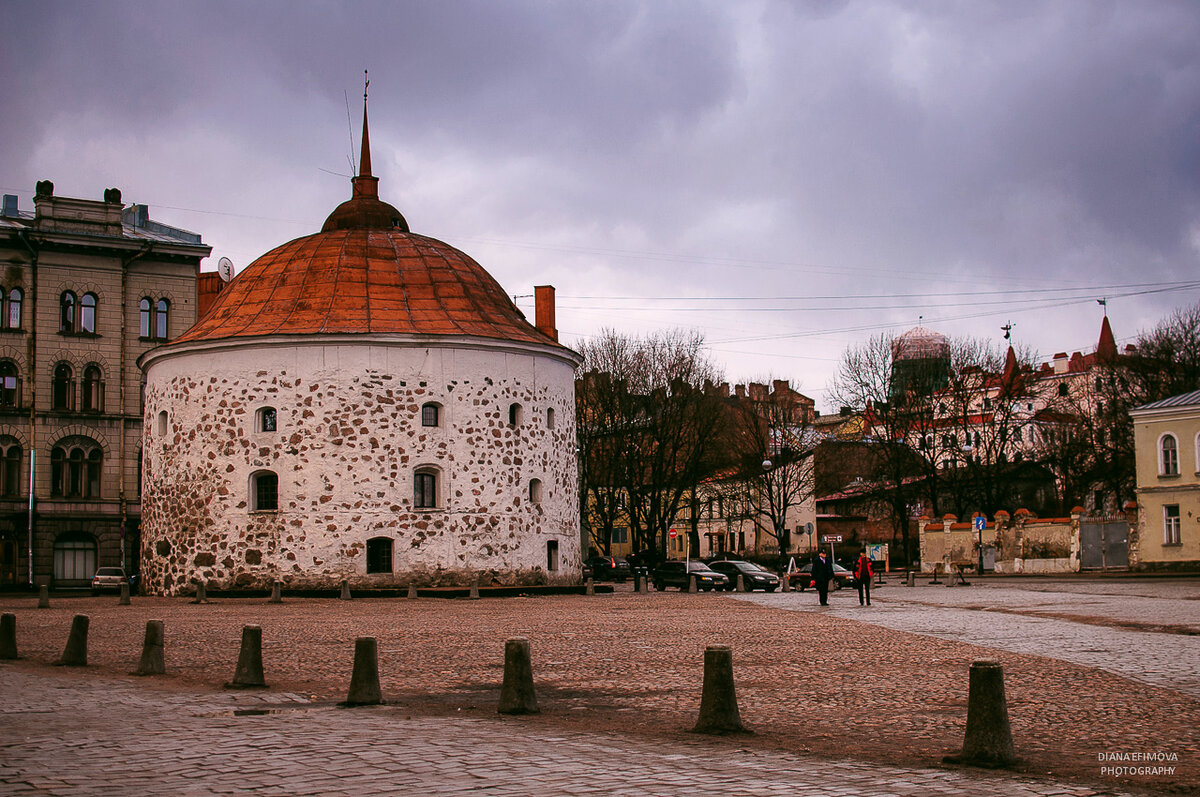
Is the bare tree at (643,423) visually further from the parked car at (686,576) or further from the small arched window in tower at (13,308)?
the small arched window in tower at (13,308)

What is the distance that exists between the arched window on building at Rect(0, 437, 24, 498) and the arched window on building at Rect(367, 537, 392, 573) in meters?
21.2

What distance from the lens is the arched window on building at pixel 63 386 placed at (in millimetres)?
54562

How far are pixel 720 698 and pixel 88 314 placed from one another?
172 ft

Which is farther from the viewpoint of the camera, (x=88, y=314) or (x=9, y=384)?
(x=88, y=314)

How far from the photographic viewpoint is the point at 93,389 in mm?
55406

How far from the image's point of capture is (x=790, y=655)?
54.7 feet

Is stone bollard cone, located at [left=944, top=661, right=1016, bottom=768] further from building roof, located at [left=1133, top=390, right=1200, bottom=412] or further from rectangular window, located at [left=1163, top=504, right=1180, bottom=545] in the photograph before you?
building roof, located at [left=1133, top=390, right=1200, bottom=412]

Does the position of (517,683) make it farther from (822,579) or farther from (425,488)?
(425,488)

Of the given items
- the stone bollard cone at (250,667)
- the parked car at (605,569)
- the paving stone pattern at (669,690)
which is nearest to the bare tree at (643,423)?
the parked car at (605,569)

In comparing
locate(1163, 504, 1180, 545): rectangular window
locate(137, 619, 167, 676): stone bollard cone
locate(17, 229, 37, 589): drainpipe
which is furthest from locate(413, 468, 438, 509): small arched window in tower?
locate(1163, 504, 1180, 545): rectangular window

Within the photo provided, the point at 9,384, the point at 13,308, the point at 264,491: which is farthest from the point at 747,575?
the point at 13,308

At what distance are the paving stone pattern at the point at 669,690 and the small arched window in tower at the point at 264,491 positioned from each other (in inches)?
632

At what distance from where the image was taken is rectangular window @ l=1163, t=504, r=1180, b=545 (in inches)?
2105

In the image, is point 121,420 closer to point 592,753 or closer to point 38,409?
point 38,409
